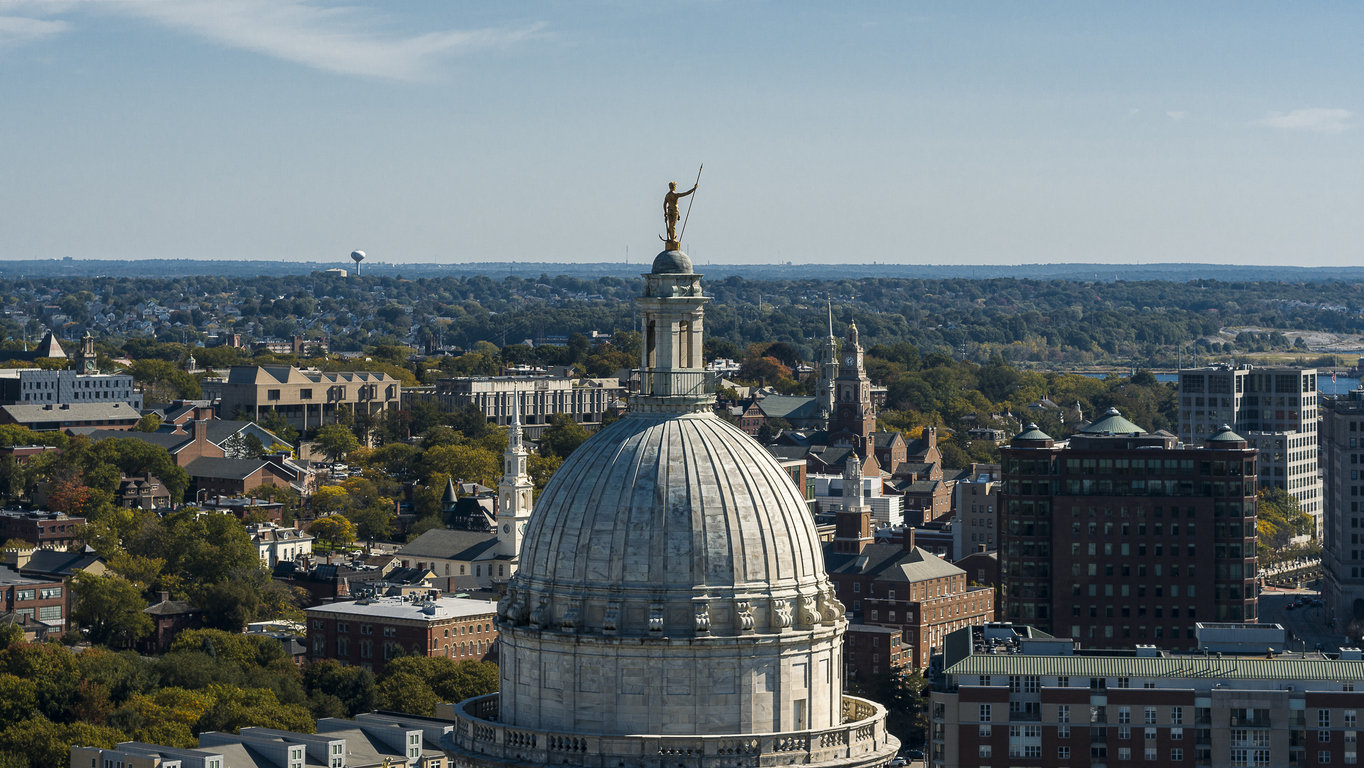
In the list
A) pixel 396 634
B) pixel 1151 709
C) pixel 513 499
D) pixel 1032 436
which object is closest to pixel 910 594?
pixel 1032 436

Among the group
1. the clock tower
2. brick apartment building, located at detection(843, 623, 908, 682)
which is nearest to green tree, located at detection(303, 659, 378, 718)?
brick apartment building, located at detection(843, 623, 908, 682)

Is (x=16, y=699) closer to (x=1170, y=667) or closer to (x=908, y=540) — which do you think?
(x=1170, y=667)

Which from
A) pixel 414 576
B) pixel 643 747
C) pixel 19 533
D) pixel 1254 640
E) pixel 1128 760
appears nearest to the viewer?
pixel 643 747

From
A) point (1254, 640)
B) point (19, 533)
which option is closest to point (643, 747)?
point (1254, 640)

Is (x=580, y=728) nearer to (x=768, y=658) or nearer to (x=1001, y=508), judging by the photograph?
(x=768, y=658)

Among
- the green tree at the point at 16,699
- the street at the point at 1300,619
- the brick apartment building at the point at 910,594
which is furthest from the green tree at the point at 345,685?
the street at the point at 1300,619

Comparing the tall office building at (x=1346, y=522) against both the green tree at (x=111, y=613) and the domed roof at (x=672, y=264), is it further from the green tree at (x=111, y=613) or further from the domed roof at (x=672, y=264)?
the domed roof at (x=672, y=264)
